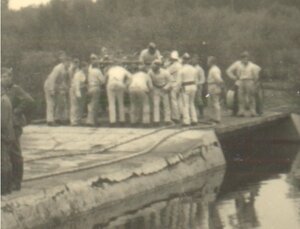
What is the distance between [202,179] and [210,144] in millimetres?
1805

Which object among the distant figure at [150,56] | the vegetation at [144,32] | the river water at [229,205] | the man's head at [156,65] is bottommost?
the river water at [229,205]

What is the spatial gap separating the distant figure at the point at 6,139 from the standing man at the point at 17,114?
0.22 meters

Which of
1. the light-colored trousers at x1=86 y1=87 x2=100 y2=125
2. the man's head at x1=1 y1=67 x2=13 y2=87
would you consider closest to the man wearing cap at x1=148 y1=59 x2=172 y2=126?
the light-colored trousers at x1=86 y1=87 x2=100 y2=125

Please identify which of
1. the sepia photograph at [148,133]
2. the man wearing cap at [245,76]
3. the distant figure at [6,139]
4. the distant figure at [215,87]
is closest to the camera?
the distant figure at [6,139]

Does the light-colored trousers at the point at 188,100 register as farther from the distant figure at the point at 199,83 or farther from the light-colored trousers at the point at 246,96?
the light-colored trousers at the point at 246,96

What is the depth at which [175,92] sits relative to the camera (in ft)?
80.4

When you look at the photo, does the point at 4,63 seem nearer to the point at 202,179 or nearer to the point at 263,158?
the point at 263,158

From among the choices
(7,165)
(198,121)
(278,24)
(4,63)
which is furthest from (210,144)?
(278,24)

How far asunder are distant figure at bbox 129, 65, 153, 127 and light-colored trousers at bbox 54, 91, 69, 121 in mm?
1704

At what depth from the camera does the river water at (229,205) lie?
585 inches

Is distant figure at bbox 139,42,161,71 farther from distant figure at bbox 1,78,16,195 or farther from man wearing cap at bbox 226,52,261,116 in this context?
distant figure at bbox 1,78,16,195

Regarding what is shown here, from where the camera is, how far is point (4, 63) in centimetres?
3534

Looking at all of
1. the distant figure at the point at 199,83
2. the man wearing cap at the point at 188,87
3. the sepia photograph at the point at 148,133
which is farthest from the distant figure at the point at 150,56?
the man wearing cap at the point at 188,87

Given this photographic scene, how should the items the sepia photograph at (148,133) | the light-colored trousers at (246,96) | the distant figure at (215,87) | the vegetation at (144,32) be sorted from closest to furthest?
the sepia photograph at (148,133) → the distant figure at (215,87) → the light-colored trousers at (246,96) → the vegetation at (144,32)
